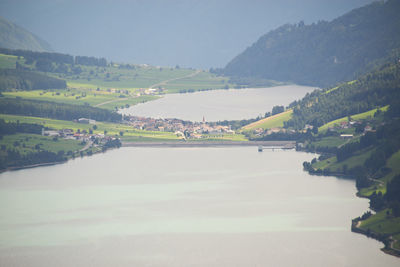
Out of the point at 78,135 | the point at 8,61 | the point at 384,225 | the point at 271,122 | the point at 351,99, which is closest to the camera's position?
the point at 384,225

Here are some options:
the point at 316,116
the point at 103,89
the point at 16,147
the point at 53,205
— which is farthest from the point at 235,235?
the point at 103,89

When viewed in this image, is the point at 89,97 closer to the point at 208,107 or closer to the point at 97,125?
the point at 208,107

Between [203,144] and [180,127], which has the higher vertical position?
[180,127]

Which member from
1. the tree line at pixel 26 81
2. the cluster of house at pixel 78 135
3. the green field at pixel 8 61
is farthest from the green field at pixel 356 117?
the green field at pixel 8 61

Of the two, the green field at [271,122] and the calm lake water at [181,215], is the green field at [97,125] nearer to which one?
the green field at [271,122]

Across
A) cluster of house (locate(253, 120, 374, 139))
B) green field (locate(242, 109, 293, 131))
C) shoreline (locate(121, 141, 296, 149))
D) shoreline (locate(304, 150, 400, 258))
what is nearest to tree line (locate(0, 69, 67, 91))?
shoreline (locate(121, 141, 296, 149))

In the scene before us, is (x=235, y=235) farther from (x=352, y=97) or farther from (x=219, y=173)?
(x=352, y=97)

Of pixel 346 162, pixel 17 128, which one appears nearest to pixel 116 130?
pixel 17 128
